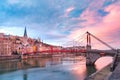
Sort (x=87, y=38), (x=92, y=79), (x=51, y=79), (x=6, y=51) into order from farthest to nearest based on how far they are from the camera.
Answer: (x=6, y=51), (x=87, y=38), (x=51, y=79), (x=92, y=79)

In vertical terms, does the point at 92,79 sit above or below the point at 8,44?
below

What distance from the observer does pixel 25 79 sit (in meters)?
32.9

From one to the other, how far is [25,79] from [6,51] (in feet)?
262

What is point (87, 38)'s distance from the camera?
59906 mm

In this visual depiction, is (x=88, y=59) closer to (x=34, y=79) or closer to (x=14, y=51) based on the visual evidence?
(x=34, y=79)

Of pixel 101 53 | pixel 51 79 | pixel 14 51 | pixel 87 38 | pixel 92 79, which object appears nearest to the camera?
pixel 92 79

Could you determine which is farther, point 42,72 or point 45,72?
point 42,72

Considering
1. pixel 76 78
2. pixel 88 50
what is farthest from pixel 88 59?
pixel 76 78

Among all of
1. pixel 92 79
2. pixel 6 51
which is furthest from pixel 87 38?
pixel 6 51

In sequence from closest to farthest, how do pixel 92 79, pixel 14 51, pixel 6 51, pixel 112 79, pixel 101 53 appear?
pixel 112 79
pixel 92 79
pixel 101 53
pixel 6 51
pixel 14 51

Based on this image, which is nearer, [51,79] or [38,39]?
[51,79]

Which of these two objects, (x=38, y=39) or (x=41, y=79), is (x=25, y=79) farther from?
(x=38, y=39)

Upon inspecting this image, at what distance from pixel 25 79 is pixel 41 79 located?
108 inches

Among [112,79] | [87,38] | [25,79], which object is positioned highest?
[87,38]
